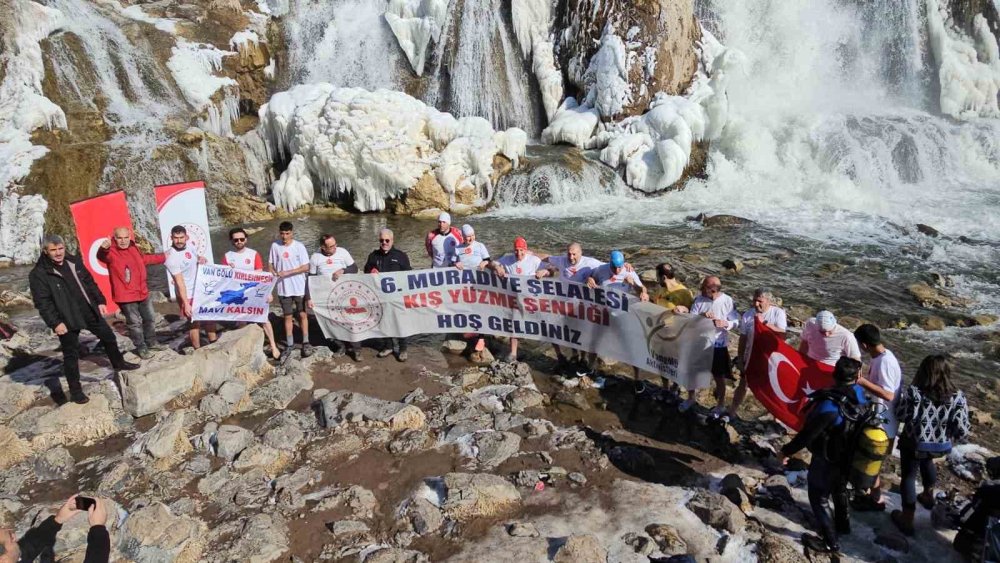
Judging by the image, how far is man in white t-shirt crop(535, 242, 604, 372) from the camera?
22.9 ft

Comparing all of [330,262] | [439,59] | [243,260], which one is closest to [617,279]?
[330,262]

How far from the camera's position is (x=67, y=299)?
6137mm

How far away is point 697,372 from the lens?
6078mm

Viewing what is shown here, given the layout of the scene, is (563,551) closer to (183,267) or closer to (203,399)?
(203,399)

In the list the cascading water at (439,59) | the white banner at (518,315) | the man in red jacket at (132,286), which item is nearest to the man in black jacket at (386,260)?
the white banner at (518,315)

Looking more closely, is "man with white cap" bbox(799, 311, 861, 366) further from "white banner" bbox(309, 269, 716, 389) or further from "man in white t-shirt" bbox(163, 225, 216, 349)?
"man in white t-shirt" bbox(163, 225, 216, 349)

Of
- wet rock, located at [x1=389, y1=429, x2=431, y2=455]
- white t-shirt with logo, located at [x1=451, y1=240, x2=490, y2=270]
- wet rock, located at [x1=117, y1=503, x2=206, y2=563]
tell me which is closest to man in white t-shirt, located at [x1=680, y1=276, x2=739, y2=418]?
white t-shirt with logo, located at [x1=451, y1=240, x2=490, y2=270]

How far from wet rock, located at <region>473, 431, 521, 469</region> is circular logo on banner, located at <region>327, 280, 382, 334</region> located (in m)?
2.46

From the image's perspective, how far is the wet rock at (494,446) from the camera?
561 centimetres

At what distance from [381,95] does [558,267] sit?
12523 mm

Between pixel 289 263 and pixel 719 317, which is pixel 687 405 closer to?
pixel 719 317

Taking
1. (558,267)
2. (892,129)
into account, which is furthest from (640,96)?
(558,267)

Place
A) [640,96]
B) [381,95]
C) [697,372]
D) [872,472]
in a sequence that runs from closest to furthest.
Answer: [872,472]
[697,372]
[381,95]
[640,96]

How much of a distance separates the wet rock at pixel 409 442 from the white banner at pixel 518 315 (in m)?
1.92
